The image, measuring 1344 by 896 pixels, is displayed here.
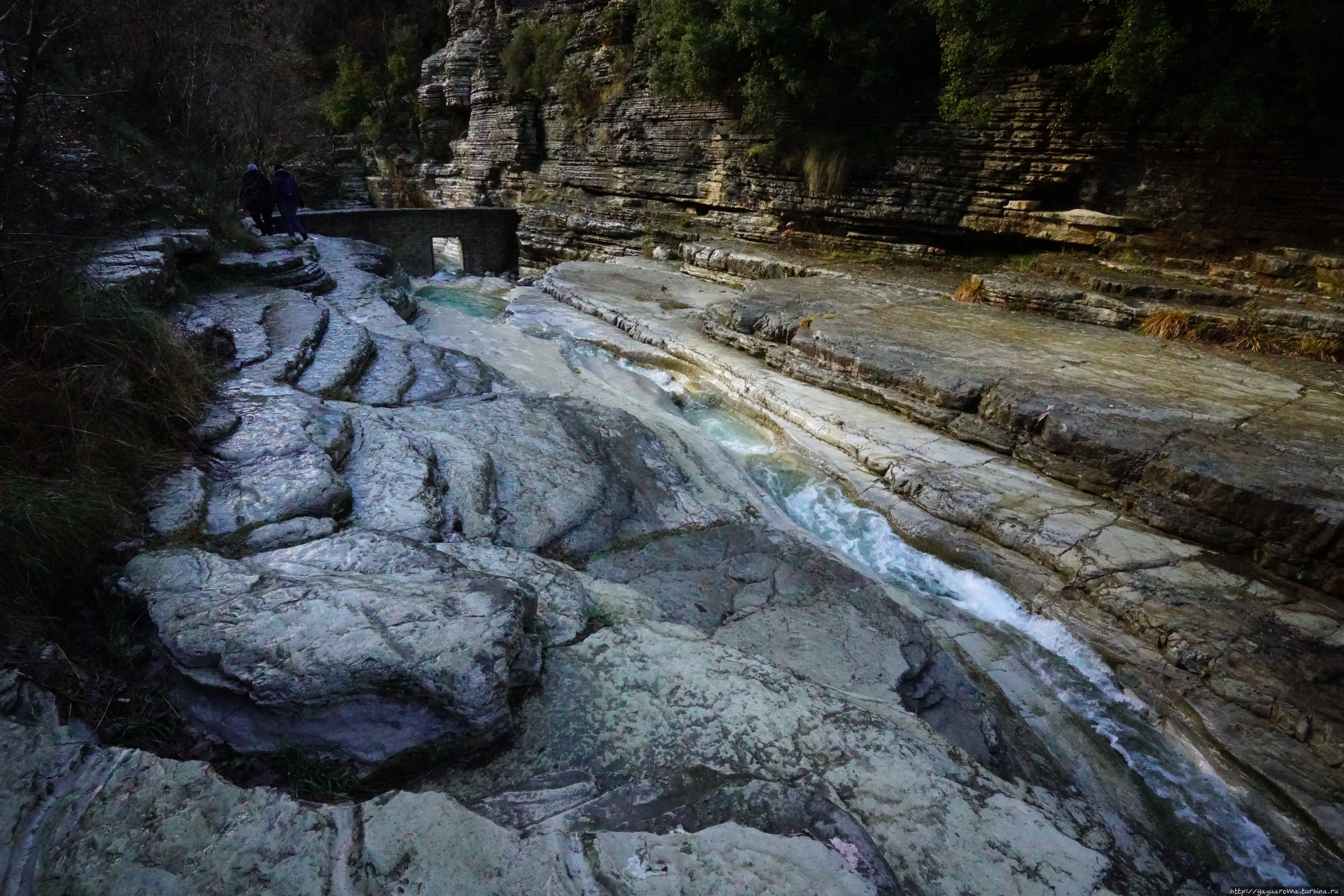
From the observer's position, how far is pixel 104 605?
7.63ft

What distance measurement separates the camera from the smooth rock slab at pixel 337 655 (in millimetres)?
2025

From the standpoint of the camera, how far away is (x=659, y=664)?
2557 mm

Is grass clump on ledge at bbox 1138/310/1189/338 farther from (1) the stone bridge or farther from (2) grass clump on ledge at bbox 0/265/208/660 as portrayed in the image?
(1) the stone bridge

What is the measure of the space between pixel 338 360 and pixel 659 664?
4221mm

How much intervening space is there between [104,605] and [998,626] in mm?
4376

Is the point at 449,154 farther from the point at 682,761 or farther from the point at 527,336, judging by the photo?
the point at 682,761

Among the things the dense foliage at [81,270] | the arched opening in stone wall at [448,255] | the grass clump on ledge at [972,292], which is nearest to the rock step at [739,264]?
the grass clump on ledge at [972,292]

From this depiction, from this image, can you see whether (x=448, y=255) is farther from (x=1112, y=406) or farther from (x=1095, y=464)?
(x=1095, y=464)

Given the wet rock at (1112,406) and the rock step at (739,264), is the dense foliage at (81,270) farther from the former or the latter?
the rock step at (739,264)

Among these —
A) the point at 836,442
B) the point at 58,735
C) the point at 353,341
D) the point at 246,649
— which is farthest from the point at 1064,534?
the point at 353,341

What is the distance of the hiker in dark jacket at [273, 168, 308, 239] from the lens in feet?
32.3

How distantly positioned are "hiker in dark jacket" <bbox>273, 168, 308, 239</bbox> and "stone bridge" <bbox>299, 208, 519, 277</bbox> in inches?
130

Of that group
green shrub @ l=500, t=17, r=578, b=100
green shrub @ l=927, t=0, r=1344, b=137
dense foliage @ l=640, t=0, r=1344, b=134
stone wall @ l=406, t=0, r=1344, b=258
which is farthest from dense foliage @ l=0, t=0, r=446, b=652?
green shrub @ l=927, t=0, r=1344, b=137

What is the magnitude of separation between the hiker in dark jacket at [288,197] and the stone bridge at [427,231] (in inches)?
130
